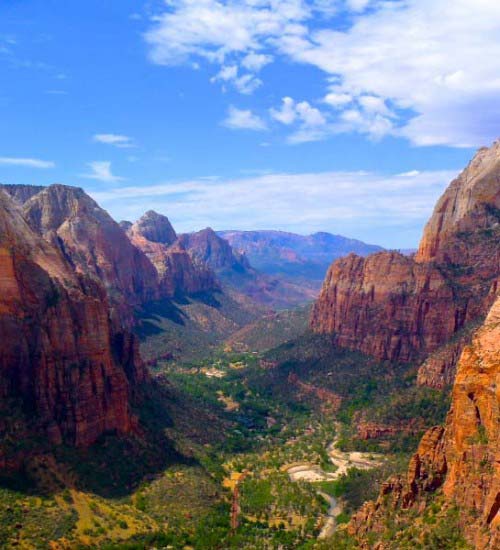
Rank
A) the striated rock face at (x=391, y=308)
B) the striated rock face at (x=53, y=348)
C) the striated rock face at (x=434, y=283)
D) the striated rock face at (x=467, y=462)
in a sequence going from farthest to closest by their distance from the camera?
the striated rock face at (x=391, y=308)
the striated rock face at (x=434, y=283)
the striated rock face at (x=53, y=348)
the striated rock face at (x=467, y=462)

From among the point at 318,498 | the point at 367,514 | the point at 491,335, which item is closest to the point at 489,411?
the point at 491,335

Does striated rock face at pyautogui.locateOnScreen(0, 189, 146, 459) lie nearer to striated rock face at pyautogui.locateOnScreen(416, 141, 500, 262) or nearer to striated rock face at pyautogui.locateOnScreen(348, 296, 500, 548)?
striated rock face at pyautogui.locateOnScreen(348, 296, 500, 548)

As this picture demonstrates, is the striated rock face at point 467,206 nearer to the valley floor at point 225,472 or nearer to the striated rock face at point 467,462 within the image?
the valley floor at point 225,472

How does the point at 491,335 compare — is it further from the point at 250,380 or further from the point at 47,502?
the point at 250,380

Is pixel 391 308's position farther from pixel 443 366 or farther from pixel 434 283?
pixel 443 366

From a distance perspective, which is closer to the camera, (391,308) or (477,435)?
(477,435)

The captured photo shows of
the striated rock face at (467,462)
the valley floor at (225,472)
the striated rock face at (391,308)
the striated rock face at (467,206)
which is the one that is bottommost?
the valley floor at (225,472)

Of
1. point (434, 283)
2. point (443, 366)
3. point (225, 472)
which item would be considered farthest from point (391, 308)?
point (225, 472)

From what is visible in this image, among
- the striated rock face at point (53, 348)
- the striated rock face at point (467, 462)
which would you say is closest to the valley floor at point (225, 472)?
the striated rock face at point (53, 348)
